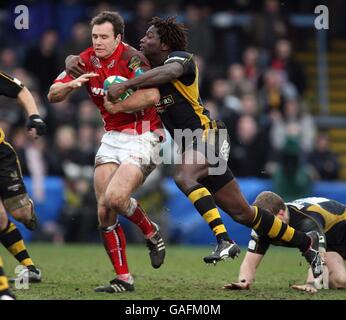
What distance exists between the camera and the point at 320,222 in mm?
8719

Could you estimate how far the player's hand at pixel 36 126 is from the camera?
8.01 meters

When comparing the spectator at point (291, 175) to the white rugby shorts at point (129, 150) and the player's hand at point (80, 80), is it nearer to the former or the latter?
the white rugby shorts at point (129, 150)

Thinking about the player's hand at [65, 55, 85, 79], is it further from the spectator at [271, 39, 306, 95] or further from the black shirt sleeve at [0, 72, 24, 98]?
the spectator at [271, 39, 306, 95]

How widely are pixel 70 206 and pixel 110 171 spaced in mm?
6210

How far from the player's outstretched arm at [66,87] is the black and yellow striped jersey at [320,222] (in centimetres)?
202

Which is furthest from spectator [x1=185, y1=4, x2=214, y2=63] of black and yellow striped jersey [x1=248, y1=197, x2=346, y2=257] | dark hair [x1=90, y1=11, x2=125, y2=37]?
dark hair [x1=90, y1=11, x2=125, y2=37]

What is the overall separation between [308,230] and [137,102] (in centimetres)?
196

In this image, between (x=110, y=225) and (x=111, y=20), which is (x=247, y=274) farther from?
(x=111, y=20)

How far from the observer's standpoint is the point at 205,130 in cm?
817

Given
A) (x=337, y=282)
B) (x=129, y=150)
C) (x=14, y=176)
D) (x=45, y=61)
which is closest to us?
(x=129, y=150)

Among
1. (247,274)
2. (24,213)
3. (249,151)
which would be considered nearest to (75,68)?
(24,213)

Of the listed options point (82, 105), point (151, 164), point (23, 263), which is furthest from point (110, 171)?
point (82, 105)

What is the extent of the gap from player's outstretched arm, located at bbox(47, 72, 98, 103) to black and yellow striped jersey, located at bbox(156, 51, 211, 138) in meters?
0.63

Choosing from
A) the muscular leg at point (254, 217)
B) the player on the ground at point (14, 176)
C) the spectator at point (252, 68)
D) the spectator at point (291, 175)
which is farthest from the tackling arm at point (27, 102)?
the spectator at point (252, 68)
